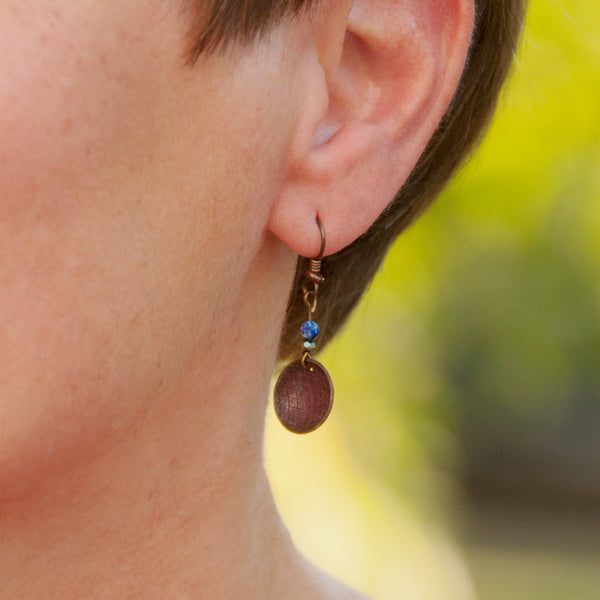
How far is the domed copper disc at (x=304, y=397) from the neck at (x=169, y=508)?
0.04 meters

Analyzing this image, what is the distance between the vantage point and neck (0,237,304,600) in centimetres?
154

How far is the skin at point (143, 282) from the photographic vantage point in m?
1.26

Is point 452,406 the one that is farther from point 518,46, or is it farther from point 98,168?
point 98,168

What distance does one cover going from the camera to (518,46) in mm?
1954

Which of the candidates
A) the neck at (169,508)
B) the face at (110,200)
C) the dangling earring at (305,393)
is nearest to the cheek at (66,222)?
the face at (110,200)

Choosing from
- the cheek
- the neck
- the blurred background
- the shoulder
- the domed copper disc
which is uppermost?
the cheek

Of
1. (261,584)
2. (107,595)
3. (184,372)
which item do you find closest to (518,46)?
(184,372)

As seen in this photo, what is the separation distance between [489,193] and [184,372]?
4589 millimetres

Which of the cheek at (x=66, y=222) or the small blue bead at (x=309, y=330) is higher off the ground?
the cheek at (x=66, y=222)

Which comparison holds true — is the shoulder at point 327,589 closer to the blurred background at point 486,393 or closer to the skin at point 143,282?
the skin at point 143,282

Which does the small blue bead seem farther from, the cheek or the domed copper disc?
the cheek

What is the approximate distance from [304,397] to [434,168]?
0.51 metres

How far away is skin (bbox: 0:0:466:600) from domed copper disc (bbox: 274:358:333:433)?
5 cm

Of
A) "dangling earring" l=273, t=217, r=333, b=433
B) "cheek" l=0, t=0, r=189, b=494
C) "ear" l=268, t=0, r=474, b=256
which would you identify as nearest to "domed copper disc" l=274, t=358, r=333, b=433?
"dangling earring" l=273, t=217, r=333, b=433
